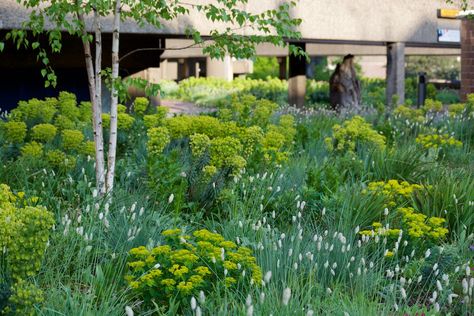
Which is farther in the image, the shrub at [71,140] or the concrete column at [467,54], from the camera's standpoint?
the concrete column at [467,54]

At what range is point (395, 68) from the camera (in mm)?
18344

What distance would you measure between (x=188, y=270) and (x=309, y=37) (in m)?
11.3

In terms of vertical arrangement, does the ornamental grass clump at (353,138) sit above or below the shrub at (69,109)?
below

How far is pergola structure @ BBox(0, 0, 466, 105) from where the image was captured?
544 inches

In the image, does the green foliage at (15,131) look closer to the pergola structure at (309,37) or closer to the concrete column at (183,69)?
the pergola structure at (309,37)

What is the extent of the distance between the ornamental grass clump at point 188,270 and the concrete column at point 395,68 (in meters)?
13.6

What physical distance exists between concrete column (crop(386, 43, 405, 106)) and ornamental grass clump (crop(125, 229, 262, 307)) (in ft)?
44.5

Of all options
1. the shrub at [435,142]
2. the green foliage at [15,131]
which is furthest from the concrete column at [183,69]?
the green foliage at [15,131]

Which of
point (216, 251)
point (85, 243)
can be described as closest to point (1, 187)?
point (85, 243)

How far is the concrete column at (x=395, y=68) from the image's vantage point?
59.6ft

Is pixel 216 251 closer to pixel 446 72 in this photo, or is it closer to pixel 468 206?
pixel 468 206

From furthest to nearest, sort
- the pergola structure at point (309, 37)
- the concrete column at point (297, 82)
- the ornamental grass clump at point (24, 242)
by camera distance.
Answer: the concrete column at point (297, 82)
the pergola structure at point (309, 37)
the ornamental grass clump at point (24, 242)

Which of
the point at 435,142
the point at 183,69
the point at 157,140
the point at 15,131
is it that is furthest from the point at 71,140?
the point at 183,69

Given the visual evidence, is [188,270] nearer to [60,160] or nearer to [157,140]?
[157,140]
